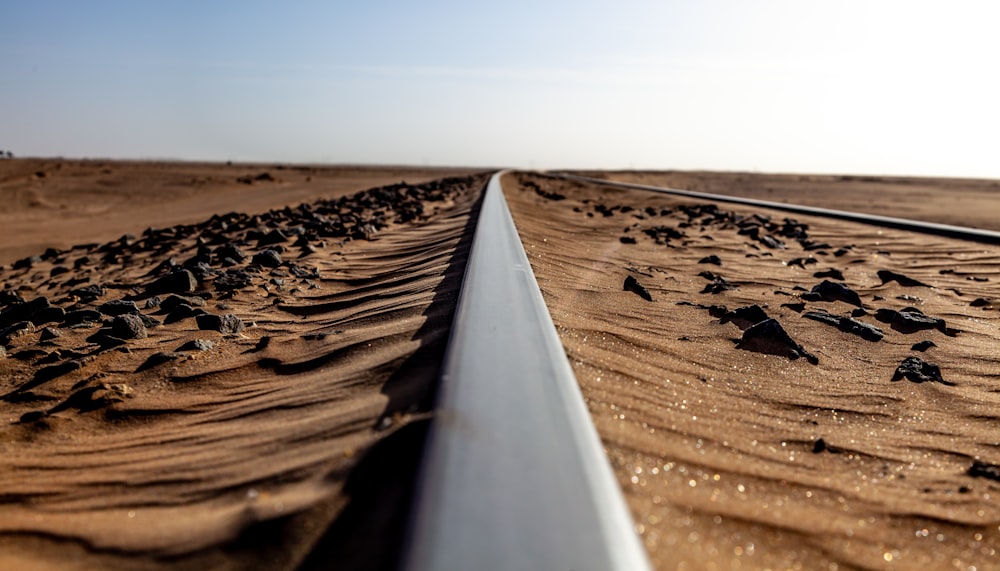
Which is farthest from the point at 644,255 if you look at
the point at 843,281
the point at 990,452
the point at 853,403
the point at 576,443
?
the point at 576,443

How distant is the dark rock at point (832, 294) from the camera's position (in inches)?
131

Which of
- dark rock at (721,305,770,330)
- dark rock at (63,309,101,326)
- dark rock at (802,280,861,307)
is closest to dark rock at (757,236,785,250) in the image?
dark rock at (802,280,861,307)

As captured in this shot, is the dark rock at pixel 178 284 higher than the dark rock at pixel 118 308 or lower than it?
higher

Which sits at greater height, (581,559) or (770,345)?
(581,559)

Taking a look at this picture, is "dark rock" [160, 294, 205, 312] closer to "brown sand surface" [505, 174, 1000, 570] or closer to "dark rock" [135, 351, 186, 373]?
"dark rock" [135, 351, 186, 373]

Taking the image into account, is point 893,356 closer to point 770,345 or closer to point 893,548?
point 770,345

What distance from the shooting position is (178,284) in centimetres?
334

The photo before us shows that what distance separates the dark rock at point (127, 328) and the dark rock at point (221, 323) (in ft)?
0.70

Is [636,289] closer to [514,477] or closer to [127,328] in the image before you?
[127,328]

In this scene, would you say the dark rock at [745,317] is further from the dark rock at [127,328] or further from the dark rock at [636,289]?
the dark rock at [127,328]

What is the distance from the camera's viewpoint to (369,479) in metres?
1.04

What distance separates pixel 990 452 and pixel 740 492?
0.90 metres

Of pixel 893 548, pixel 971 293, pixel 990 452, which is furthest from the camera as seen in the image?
pixel 971 293

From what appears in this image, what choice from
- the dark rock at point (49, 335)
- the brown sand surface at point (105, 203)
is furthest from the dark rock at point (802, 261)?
the brown sand surface at point (105, 203)
